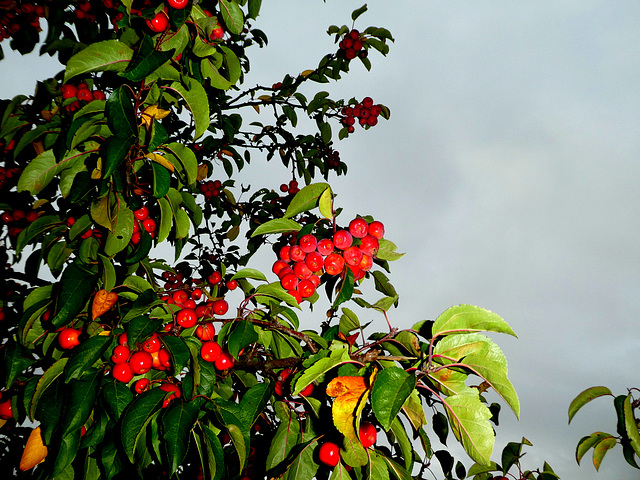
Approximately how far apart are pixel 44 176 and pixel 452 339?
1.66 metres

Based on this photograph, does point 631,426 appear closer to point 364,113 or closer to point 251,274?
point 251,274

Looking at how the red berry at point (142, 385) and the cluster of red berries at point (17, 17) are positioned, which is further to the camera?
the cluster of red berries at point (17, 17)

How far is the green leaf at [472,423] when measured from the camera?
116 cm

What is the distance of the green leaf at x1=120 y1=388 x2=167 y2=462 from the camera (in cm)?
121

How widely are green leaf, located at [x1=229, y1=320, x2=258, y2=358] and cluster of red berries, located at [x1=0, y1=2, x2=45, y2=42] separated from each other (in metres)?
2.79

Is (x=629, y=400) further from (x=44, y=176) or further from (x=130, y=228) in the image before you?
(x=44, y=176)

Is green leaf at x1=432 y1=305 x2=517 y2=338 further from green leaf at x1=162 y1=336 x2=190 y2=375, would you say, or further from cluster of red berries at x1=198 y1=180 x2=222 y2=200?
cluster of red berries at x1=198 y1=180 x2=222 y2=200

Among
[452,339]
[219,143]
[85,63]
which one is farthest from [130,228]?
[219,143]

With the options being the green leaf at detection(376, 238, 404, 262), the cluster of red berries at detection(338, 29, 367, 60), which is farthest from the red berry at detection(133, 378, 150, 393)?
the cluster of red berries at detection(338, 29, 367, 60)

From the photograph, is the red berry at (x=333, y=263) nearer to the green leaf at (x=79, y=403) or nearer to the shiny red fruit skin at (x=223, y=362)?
the shiny red fruit skin at (x=223, y=362)

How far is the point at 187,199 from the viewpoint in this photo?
6.26 ft

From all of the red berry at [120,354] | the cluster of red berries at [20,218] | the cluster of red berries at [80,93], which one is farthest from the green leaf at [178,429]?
the cluster of red berries at [20,218]

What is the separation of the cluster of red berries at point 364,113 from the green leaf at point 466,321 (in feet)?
10.1

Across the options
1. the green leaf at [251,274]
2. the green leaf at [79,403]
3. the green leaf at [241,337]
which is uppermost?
the green leaf at [251,274]
